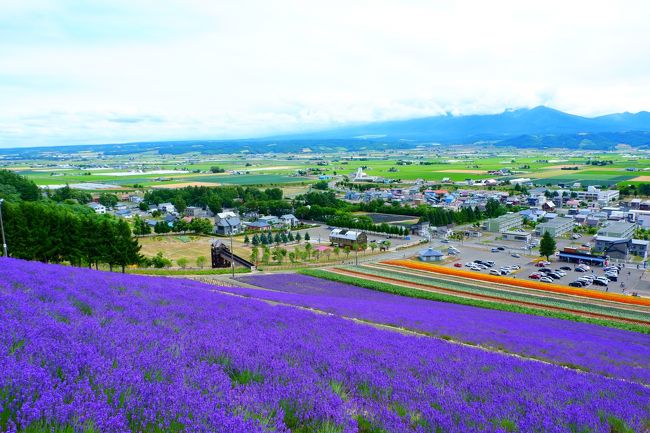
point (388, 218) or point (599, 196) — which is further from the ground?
point (599, 196)

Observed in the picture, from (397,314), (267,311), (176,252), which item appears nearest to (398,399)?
(267,311)

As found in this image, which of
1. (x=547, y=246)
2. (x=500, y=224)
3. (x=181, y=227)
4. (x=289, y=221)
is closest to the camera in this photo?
(x=547, y=246)

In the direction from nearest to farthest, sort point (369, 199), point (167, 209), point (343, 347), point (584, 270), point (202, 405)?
point (202, 405) < point (343, 347) < point (584, 270) < point (167, 209) < point (369, 199)

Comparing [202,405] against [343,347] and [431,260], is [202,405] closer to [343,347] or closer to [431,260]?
[343,347]

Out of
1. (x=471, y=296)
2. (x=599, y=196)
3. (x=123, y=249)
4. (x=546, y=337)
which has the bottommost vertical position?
(x=599, y=196)

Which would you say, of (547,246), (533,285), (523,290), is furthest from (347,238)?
(523,290)

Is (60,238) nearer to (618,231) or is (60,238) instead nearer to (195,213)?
(195,213)
